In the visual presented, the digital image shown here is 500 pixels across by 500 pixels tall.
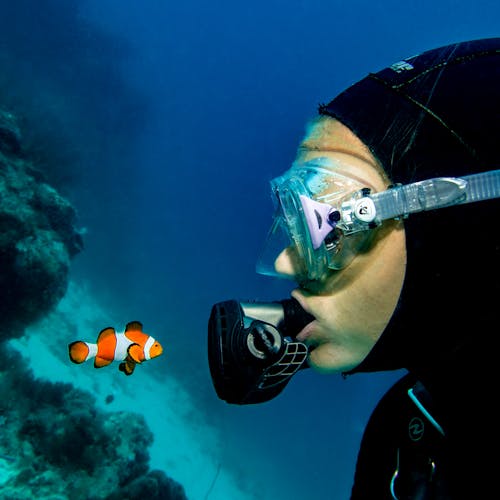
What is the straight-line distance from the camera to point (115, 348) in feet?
7.17

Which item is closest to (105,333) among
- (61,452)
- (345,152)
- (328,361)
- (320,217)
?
(328,361)

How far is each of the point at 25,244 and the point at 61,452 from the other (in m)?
4.64

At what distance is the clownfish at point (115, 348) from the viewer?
218 centimetres

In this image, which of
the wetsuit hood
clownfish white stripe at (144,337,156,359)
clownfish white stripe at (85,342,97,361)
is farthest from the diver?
clownfish white stripe at (85,342,97,361)

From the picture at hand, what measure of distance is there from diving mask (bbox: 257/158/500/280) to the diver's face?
0.04 m

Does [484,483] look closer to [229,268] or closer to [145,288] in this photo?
[145,288]

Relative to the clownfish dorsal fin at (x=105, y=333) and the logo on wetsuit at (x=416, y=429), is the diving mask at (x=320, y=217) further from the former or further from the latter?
the clownfish dorsal fin at (x=105, y=333)

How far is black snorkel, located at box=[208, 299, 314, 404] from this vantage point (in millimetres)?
1702

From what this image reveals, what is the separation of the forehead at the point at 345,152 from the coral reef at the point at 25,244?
872 cm

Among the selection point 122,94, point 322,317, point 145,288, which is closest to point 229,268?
point 145,288

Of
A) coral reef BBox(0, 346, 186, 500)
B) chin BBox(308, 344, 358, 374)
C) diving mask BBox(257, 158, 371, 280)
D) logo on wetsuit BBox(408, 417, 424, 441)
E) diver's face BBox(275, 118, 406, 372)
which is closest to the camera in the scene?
diver's face BBox(275, 118, 406, 372)

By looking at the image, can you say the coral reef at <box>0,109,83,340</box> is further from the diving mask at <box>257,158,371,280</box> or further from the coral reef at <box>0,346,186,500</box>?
the diving mask at <box>257,158,371,280</box>

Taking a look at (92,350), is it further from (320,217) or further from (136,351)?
(320,217)

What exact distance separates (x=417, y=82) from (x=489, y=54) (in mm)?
246
